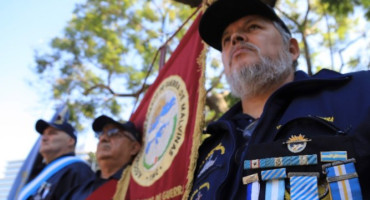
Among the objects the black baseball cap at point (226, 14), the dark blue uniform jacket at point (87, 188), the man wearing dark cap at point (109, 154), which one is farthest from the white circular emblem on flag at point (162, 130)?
the black baseball cap at point (226, 14)

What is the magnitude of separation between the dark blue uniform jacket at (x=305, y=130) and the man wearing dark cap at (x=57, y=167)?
264 cm

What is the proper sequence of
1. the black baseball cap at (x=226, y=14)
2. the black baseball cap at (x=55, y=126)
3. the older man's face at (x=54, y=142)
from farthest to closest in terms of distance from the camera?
the black baseball cap at (x=55, y=126) < the older man's face at (x=54, y=142) < the black baseball cap at (x=226, y=14)

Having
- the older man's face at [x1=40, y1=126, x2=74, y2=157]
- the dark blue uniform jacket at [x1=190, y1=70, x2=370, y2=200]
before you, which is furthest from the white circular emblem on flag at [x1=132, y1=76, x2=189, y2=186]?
the older man's face at [x1=40, y1=126, x2=74, y2=157]

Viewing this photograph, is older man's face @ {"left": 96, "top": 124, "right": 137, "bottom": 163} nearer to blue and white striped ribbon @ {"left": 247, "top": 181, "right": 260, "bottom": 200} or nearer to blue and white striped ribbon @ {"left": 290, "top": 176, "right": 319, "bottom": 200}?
blue and white striped ribbon @ {"left": 247, "top": 181, "right": 260, "bottom": 200}

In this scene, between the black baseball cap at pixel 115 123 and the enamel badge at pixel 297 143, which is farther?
the black baseball cap at pixel 115 123

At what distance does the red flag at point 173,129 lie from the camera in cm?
233

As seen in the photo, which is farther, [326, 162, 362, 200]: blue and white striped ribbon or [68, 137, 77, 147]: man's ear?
[68, 137, 77, 147]: man's ear

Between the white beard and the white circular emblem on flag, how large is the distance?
0.57 metres

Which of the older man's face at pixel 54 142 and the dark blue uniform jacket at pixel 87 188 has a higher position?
the older man's face at pixel 54 142

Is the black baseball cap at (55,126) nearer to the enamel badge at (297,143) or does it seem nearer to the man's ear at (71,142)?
the man's ear at (71,142)

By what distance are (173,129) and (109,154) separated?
1304 mm

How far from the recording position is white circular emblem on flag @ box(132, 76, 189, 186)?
257 cm

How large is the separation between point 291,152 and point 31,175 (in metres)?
4.54

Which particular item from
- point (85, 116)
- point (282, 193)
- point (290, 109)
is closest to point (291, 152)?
point (282, 193)
